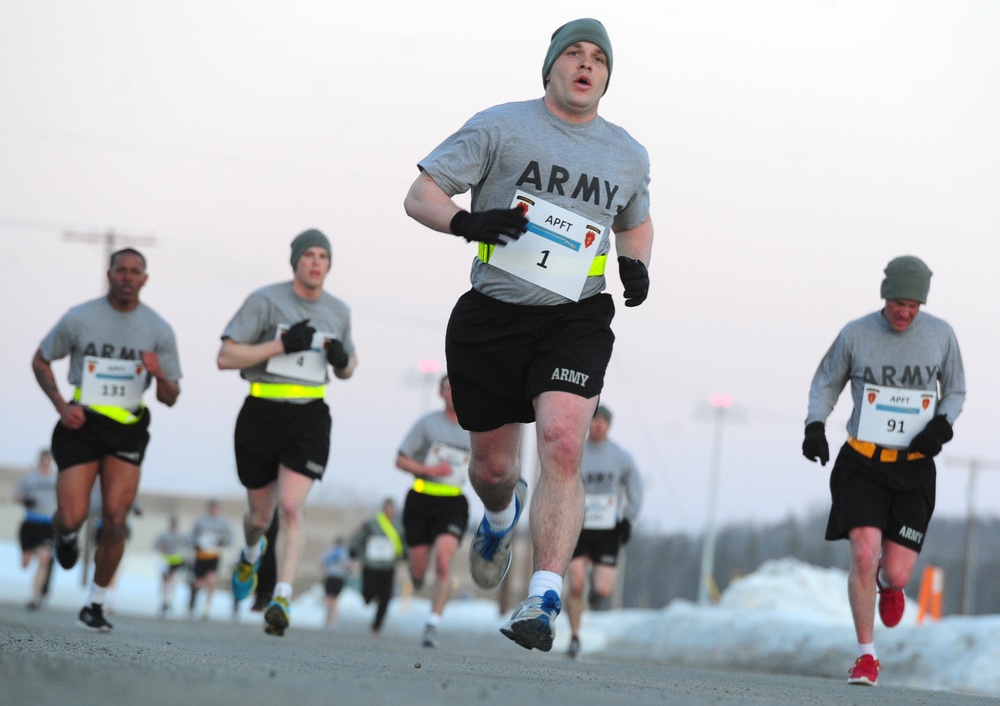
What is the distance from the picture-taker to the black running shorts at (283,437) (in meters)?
9.89

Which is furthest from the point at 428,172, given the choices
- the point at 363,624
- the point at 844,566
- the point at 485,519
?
the point at 844,566

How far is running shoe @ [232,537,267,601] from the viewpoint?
1066cm

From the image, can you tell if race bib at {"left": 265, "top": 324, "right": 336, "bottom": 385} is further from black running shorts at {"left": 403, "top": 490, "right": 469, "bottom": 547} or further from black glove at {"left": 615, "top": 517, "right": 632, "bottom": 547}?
black glove at {"left": 615, "top": 517, "right": 632, "bottom": 547}

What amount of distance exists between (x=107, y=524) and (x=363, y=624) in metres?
21.7

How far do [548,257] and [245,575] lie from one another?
5.43m

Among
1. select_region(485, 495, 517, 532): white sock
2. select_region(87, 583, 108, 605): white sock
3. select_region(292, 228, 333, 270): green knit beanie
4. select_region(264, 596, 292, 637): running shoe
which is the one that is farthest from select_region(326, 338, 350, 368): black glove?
select_region(485, 495, 517, 532): white sock

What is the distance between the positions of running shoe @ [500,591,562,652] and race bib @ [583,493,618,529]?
28.9ft

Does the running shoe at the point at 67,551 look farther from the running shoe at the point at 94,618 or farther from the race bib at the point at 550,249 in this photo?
the race bib at the point at 550,249

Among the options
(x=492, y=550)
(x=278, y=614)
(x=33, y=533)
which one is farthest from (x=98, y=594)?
(x=33, y=533)

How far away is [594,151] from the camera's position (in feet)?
20.5

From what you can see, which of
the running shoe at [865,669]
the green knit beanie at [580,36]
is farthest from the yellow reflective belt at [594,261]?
the running shoe at [865,669]

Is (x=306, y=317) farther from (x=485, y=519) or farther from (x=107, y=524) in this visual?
(x=485, y=519)

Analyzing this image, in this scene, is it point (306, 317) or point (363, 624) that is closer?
point (306, 317)

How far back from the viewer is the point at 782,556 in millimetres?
48000
